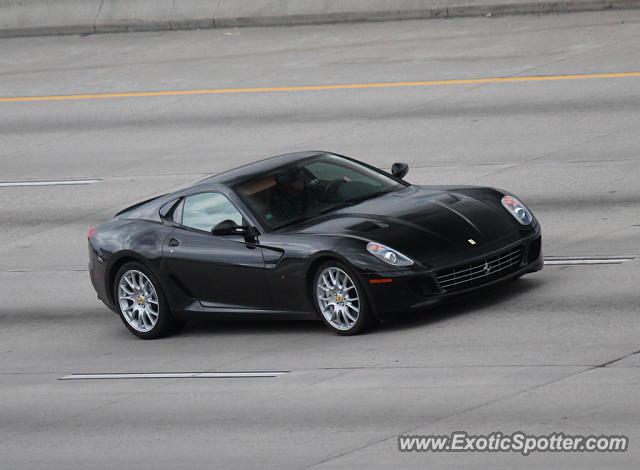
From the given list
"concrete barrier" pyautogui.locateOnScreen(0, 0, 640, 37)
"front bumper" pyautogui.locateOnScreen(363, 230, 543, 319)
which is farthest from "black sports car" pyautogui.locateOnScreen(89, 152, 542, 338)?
"concrete barrier" pyautogui.locateOnScreen(0, 0, 640, 37)

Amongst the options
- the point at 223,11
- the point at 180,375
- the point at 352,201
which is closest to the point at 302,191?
the point at 352,201

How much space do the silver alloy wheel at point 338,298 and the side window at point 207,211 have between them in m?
1.16

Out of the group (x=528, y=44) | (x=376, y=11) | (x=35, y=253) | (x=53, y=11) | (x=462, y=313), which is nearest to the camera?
(x=462, y=313)

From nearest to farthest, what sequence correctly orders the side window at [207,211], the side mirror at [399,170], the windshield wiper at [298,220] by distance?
1. the windshield wiper at [298,220]
2. the side window at [207,211]
3. the side mirror at [399,170]

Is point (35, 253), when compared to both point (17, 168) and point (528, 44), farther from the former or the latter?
point (528, 44)

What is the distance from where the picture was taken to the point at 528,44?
2327cm

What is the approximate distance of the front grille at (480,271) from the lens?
37.1 ft

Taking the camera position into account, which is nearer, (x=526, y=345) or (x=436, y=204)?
(x=526, y=345)

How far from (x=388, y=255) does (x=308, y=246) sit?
0.76m

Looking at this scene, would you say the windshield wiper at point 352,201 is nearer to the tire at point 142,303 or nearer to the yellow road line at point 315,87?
the tire at point 142,303

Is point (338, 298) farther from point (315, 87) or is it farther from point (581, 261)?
point (315, 87)

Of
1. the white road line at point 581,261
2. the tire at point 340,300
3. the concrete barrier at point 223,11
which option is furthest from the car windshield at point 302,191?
the concrete barrier at point 223,11

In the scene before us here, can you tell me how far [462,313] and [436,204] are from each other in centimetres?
100

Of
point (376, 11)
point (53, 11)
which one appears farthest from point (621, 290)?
point (53, 11)
